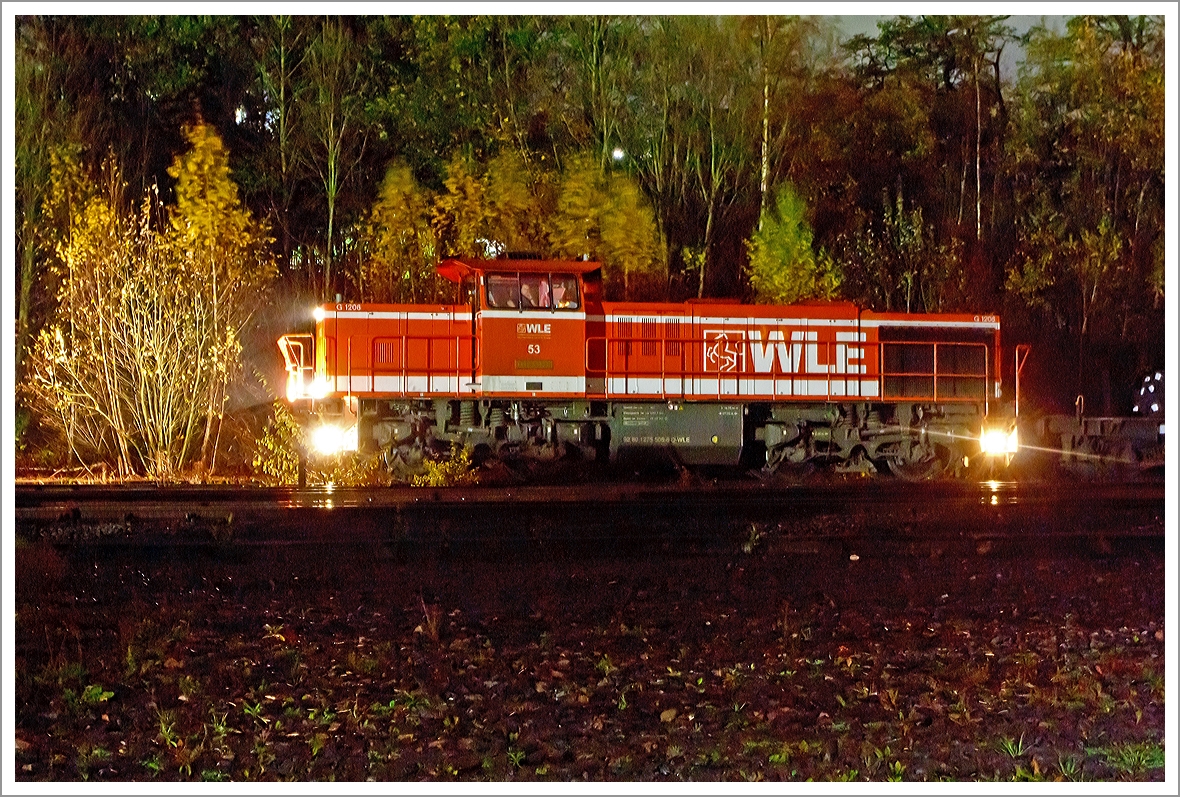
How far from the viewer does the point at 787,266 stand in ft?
81.5

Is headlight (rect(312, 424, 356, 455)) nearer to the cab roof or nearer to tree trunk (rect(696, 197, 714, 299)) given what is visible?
the cab roof

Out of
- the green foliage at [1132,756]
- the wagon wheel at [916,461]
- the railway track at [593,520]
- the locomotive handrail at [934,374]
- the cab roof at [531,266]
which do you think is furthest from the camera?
the wagon wheel at [916,461]

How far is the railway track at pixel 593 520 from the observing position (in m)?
10.0

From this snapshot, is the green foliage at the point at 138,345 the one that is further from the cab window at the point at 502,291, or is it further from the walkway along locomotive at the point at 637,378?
the cab window at the point at 502,291

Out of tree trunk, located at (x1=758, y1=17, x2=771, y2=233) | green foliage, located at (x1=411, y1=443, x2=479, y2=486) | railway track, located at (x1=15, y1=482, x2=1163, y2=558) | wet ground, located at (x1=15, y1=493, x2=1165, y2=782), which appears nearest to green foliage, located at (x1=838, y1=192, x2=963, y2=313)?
tree trunk, located at (x1=758, y1=17, x2=771, y2=233)

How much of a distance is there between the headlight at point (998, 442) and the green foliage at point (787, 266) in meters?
7.21

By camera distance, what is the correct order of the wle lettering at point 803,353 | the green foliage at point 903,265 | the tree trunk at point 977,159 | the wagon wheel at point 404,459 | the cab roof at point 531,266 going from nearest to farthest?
1. the cab roof at point 531,266
2. the wagon wheel at point 404,459
3. the wle lettering at point 803,353
4. the green foliage at point 903,265
5. the tree trunk at point 977,159

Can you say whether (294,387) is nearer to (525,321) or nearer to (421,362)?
(421,362)

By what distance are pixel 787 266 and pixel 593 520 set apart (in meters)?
14.6

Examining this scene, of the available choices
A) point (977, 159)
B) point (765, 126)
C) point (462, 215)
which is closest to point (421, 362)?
point (462, 215)

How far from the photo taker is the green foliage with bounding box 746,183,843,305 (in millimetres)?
24781

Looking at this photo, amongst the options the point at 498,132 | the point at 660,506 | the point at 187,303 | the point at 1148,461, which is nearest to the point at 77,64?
the point at 498,132

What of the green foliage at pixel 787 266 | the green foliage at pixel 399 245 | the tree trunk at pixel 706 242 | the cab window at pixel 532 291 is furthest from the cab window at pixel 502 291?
the tree trunk at pixel 706 242

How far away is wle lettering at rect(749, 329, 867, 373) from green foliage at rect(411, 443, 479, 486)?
4.56 m
